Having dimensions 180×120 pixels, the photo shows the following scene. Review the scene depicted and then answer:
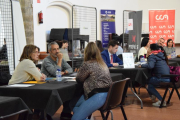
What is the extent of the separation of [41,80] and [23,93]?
0.66m

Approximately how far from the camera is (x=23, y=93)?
3457 millimetres

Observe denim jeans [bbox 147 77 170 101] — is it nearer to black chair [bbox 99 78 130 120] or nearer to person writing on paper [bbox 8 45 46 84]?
black chair [bbox 99 78 130 120]

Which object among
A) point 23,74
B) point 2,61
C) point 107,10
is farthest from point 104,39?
point 23,74

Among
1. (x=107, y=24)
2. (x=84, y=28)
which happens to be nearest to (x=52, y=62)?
(x=84, y=28)

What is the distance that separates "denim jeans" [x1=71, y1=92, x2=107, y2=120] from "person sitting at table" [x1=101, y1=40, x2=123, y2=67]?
2.38 metres

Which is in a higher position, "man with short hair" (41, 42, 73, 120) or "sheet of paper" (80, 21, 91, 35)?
"sheet of paper" (80, 21, 91, 35)

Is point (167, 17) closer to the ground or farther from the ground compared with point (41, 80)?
farther from the ground

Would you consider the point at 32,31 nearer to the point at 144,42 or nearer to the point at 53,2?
the point at 53,2

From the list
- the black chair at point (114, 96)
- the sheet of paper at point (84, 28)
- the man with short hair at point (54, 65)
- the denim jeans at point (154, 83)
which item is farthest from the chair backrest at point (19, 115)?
the sheet of paper at point (84, 28)

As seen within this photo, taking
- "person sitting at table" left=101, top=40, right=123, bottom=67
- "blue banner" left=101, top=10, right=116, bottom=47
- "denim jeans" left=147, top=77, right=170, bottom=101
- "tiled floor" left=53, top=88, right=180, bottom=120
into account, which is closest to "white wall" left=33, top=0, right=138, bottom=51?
"blue banner" left=101, top=10, right=116, bottom=47

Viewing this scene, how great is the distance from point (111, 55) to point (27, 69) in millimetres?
2547

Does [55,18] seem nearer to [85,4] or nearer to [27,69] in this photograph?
[85,4]

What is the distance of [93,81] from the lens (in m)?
3.70

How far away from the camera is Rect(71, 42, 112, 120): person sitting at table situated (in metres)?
3.56
